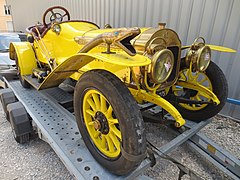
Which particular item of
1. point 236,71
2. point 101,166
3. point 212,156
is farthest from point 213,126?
point 101,166

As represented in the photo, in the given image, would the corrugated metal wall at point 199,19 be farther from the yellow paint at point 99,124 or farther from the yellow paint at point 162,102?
the yellow paint at point 99,124

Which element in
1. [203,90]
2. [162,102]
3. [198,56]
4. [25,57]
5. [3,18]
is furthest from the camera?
[3,18]

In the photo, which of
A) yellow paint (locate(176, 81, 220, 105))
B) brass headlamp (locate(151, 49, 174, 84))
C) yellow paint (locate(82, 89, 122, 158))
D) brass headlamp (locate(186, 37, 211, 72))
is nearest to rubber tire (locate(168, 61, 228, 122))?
yellow paint (locate(176, 81, 220, 105))

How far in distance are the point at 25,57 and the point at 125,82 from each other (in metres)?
2.19

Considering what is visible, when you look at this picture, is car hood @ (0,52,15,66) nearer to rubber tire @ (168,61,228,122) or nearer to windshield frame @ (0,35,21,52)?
windshield frame @ (0,35,21,52)

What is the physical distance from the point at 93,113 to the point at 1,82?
10.0 ft

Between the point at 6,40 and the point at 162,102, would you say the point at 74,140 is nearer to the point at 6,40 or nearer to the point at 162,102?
the point at 162,102

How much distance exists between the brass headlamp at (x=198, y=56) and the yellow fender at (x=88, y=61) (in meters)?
0.86

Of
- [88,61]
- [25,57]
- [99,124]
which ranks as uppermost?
[88,61]

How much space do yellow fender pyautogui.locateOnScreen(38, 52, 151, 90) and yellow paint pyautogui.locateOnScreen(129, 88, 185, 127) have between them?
52 centimetres

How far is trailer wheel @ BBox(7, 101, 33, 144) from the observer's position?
82.6 inches

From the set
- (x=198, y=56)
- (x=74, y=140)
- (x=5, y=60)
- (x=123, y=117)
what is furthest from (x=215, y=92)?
(x=5, y=60)

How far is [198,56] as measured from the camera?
70.7 inches

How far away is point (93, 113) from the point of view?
1.48 metres
